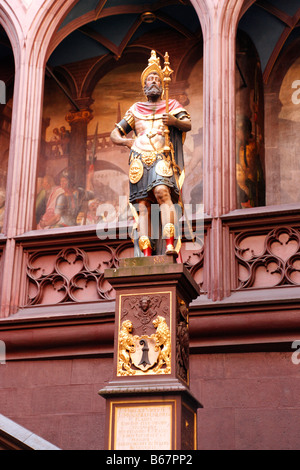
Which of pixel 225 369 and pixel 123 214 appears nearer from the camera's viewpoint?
pixel 225 369

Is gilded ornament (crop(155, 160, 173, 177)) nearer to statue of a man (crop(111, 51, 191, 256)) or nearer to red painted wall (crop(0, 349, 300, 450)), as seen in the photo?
statue of a man (crop(111, 51, 191, 256))

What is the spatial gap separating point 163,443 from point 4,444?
3.62 ft

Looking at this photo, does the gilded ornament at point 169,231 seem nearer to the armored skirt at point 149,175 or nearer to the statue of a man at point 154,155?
the statue of a man at point 154,155

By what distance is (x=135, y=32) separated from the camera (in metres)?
12.7

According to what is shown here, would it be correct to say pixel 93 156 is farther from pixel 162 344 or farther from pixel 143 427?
pixel 143 427

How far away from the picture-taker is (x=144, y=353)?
6219 mm

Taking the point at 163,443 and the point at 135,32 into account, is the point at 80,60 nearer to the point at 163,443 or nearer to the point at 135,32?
the point at 135,32

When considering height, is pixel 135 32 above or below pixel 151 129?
above

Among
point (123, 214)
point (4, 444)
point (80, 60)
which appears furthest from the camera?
point (80, 60)

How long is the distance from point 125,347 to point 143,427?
24.7 inches

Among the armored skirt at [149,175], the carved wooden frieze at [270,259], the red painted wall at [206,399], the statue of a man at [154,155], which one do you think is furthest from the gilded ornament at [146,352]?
the carved wooden frieze at [270,259]

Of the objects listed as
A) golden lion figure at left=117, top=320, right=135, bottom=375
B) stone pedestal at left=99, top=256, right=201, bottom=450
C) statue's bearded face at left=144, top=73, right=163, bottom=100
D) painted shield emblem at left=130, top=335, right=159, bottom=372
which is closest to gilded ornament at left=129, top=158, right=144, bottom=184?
statue's bearded face at left=144, top=73, right=163, bottom=100

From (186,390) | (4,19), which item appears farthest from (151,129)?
(4,19)

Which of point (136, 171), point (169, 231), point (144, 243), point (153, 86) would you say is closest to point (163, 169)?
point (136, 171)
